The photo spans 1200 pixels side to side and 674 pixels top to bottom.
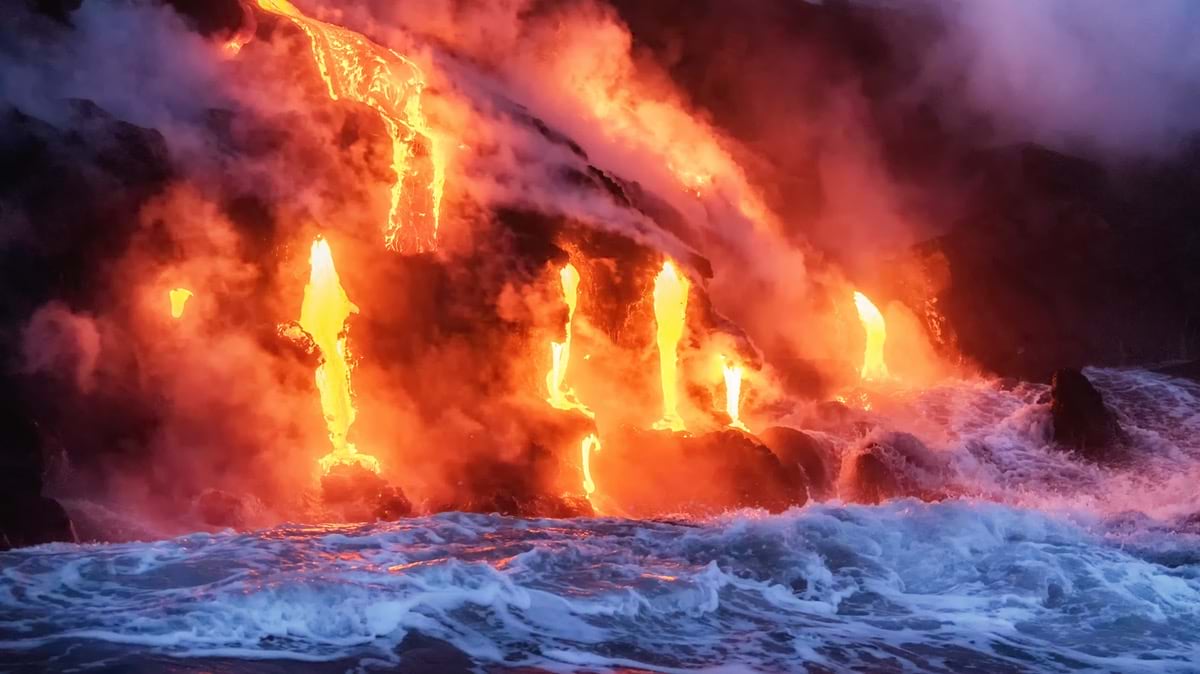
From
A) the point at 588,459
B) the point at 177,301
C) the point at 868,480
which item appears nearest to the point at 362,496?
the point at 588,459

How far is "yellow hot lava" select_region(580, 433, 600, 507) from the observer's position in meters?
16.8

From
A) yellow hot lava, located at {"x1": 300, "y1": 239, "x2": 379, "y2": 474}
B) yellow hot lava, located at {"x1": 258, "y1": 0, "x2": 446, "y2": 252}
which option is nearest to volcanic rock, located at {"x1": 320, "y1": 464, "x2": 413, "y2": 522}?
yellow hot lava, located at {"x1": 300, "y1": 239, "x2": 379, "y2": 474}

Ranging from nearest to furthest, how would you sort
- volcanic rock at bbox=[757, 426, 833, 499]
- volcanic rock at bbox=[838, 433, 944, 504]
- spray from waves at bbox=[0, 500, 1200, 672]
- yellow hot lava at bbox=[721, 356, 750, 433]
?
spray from waves at bbox=[0, 500, 1200, 672] < volcanic rock at bbox=[757, 426, 833, 499] < volcanic rock at bbox=[838, 433, 944, 504] < yellow hot lava at bbox=[721, 356, 750, 433]

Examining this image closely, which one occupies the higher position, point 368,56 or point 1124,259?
point 368,56

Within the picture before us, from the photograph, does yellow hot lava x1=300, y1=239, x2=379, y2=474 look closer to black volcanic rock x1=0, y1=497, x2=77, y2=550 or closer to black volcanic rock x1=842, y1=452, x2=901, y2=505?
black volcanic rock x1=0, y1=497, x2=77, y2=550

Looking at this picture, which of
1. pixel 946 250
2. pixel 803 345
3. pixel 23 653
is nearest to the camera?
pixel 23 653

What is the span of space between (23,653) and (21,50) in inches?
449

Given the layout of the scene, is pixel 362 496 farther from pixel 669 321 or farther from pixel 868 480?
pixel 868 480

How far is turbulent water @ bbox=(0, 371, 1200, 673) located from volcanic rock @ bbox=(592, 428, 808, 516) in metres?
1.53

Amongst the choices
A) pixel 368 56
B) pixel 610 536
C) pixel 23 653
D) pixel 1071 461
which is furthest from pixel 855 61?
pixel 23 653

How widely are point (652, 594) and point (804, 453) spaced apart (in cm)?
854

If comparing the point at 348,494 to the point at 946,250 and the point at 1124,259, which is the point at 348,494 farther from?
the point at 1124,259

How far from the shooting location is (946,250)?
24906mm

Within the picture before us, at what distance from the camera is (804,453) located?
1797 centimetres
